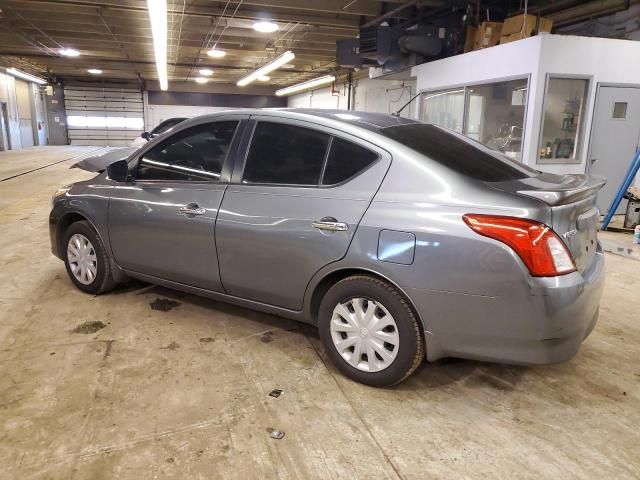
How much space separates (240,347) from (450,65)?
762cm

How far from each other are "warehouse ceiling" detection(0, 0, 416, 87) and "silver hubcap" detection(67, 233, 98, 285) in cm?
758

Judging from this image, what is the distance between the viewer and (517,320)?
7.01ft

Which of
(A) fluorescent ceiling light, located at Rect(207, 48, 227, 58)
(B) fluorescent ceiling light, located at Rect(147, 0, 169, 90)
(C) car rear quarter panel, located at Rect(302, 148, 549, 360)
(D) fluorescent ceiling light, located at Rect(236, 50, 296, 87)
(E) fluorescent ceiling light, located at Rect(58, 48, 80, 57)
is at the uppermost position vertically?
(E) fluorescent ceiling light, located at Rect(58, 48, 80, 57)

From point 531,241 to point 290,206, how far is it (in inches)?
49.0

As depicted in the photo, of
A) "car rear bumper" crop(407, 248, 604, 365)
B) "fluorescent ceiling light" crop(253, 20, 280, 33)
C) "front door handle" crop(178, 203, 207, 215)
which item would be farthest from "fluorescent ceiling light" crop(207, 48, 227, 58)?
"car rear bumper" crop(407, 248, 604, 365)

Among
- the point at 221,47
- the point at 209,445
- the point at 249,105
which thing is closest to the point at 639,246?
the point at 209,445

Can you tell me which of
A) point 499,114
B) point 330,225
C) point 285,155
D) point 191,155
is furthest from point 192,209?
point 499,114

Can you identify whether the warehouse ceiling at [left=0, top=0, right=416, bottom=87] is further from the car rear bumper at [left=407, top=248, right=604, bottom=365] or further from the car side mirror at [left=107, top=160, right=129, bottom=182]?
the car rear bumper at [left=407, top=248, right=604, bottom=365]

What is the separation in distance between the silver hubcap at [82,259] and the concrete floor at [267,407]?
1.08ft

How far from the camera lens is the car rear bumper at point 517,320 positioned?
2102 millimetres

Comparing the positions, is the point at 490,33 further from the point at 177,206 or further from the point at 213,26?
the point at 213,26

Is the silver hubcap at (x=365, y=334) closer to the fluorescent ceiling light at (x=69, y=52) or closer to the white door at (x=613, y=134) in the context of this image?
the white door at (x=613, y=134)

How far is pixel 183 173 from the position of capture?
10.7 feet

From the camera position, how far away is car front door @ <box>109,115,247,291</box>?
3039 millimetres
